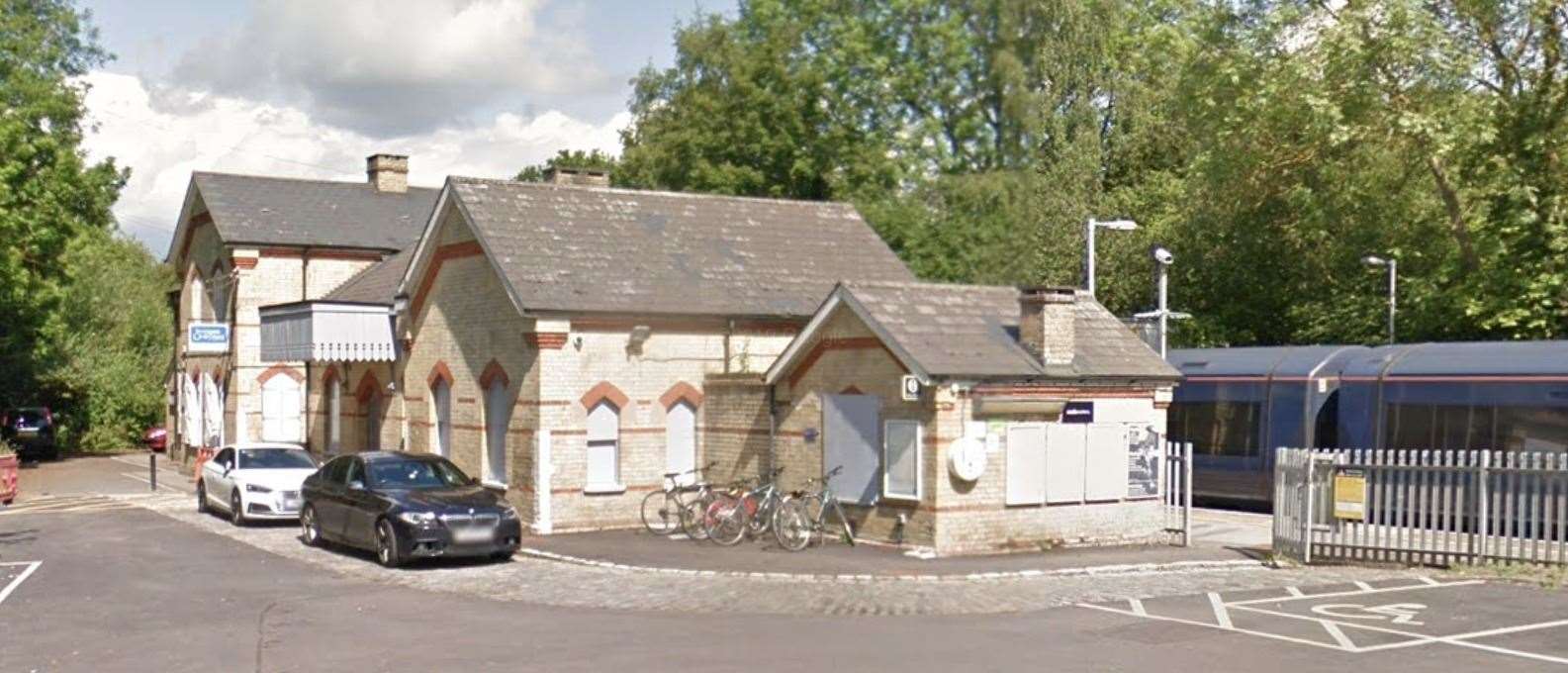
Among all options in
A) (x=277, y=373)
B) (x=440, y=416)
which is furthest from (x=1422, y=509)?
(x=277, y=373)

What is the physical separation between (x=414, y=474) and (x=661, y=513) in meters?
4.23

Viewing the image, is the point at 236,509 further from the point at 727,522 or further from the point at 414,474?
the point at 727,522

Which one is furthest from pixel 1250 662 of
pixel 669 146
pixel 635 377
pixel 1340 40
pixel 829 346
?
pixel 669 146

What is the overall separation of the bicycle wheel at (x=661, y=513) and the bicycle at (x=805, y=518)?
2511 millimetres

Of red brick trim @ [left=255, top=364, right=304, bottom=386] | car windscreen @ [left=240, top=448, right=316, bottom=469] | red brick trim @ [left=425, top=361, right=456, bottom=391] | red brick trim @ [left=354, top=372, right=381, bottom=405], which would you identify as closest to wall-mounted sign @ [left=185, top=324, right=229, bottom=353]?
red brick trim @ [left=255, top=364, right=304, bottom=386]

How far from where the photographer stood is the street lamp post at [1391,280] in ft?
120

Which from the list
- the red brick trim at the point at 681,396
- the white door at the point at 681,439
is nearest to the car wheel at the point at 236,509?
the white door at the point at 681,439

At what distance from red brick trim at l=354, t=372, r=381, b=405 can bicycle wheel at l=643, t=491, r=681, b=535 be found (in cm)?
875

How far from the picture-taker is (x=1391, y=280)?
3662cm

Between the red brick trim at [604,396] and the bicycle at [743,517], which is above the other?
the red brick trim at [604,396]

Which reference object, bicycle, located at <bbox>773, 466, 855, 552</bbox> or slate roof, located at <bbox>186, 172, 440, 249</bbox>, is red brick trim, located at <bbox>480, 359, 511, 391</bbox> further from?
slate roof, located at <bbox>186, 172, 440, 249</bbox>

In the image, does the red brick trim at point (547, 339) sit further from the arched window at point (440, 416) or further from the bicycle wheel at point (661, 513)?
the arched window at point (440, 416)

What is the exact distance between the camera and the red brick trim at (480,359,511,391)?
25.5 meters

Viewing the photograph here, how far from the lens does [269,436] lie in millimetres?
38406
